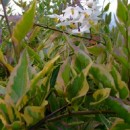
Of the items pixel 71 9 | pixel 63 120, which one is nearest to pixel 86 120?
pixel 63 120

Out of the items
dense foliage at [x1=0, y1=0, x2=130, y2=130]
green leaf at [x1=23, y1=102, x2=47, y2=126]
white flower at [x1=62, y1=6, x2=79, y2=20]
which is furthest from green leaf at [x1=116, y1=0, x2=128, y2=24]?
white flower at [x1=62, y1=6, x2=79, y2=20]

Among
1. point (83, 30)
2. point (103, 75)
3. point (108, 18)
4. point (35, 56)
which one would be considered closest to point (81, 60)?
point (103, 75)

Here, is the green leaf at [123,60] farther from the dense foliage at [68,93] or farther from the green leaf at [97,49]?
the green leaf at [97,49]

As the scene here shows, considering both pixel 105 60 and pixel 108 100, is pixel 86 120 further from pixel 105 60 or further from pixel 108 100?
pixel 105 60

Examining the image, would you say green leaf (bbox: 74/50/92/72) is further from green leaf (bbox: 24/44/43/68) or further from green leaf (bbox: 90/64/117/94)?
green leaf (bbox: 24/44/43/68)

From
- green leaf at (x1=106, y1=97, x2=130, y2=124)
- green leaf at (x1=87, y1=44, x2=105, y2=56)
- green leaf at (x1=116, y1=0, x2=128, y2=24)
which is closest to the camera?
green leaf at (x1=106, y1=97, x2=130, y2=124)

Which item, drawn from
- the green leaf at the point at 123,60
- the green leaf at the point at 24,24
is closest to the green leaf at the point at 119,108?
the green leaf at the point at 123,60
